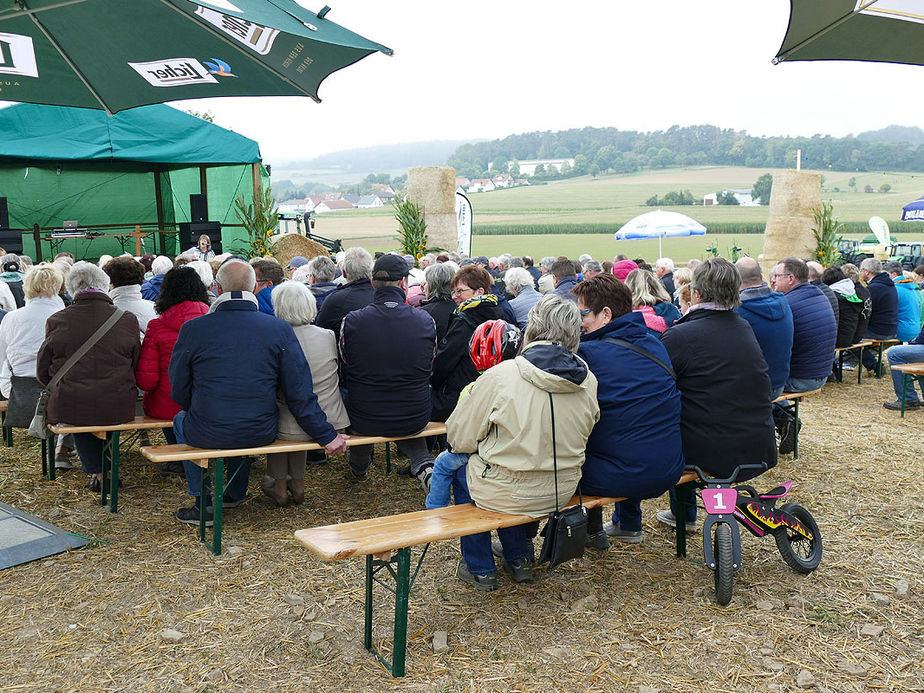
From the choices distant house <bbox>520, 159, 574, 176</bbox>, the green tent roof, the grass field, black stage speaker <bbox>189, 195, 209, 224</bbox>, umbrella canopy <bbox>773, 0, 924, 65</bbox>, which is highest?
distant house <bbox>520, 159, 574, 176</bbox>

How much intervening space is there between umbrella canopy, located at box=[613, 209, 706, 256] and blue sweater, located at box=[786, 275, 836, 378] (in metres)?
9.87

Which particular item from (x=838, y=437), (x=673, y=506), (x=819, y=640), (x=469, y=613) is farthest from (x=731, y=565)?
(x=838, y=437)

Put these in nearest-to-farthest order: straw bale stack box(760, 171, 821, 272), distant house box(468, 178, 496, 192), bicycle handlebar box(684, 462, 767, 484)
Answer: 1. bicycle handlebar box(684, 462, 767, 484)
2. straw bale stack box(760, 171, 821, 272)
3. distant house box(468, 178, 496, 192)

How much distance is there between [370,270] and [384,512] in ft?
5.57

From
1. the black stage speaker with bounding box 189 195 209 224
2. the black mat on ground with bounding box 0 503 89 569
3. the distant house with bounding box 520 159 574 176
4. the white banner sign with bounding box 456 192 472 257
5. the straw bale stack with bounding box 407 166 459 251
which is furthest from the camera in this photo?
the distant house with bounding box 520 159 574 176

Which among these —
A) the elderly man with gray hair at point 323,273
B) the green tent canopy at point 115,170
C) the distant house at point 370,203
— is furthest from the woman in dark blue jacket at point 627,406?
the distant house at point 370,203

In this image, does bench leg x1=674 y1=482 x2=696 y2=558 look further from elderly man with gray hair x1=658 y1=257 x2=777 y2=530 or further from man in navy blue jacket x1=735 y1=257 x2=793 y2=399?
man in navy blue jacket x1=735 y1=257 x2=793 y2=399

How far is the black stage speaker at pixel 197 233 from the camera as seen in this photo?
1519 cm

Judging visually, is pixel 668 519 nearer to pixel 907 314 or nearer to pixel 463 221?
pixel 907 314

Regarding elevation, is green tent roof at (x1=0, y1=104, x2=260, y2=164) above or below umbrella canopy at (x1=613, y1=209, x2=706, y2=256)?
above

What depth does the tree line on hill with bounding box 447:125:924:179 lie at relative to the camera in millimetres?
90312

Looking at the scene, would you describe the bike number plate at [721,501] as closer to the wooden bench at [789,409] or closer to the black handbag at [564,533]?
the black handbag at [564,533]

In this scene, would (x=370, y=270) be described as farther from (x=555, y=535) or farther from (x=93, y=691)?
(x=93, y=691)

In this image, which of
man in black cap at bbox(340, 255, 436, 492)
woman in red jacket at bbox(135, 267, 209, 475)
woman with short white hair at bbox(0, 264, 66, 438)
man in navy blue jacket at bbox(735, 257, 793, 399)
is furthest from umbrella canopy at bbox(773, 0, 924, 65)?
woman with short white hair at bbox(0, 264, 66, 438)
